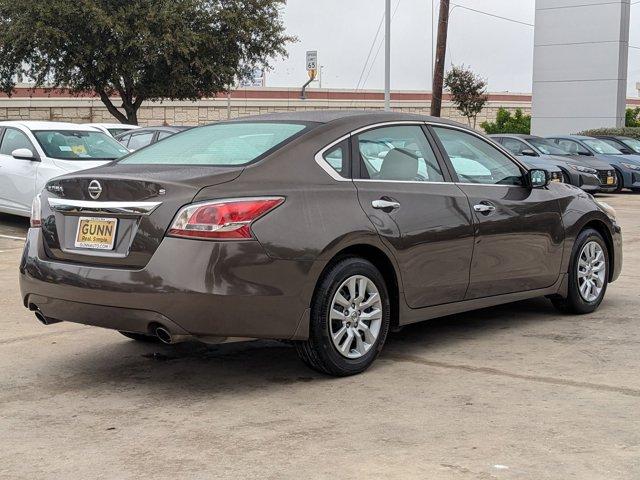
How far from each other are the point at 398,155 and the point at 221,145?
110 centimetres

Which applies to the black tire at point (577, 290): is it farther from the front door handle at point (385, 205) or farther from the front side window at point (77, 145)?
the front side window at point (77, 145)

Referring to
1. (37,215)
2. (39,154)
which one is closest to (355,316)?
(37,215)

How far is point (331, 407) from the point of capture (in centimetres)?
489

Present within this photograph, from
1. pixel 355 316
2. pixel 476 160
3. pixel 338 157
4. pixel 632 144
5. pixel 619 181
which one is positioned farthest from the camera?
pixel 632 144

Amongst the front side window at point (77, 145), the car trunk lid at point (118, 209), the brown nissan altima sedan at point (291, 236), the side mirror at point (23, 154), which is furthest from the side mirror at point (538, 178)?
the side mirror at point (23, 154)

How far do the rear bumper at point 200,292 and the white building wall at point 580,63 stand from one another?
3090cm

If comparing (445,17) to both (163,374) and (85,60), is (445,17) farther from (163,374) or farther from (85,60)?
(163,374)

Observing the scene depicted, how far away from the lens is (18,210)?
44.6 feet

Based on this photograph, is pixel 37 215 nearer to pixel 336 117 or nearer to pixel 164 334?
pixel 164 334

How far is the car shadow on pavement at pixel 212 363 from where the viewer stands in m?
5.43

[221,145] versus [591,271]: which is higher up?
[221,145]

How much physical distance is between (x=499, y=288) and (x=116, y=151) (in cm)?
867

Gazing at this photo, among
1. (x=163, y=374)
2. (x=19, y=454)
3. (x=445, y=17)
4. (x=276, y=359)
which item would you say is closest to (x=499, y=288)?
(x=276, y=359)

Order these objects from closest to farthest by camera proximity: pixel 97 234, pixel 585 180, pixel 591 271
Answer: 1. pixel 97 234
2. pixel 591 271
3. pixel 585 180
